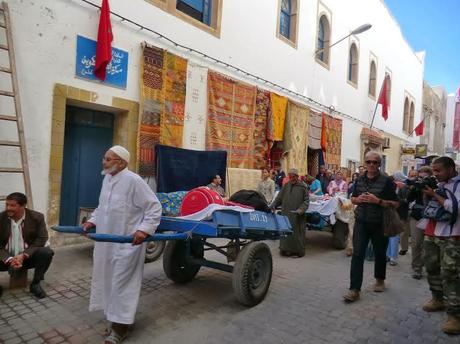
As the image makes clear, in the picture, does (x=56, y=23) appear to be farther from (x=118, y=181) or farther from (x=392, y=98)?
(x=392, y=98)

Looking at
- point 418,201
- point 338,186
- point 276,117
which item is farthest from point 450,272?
point 276,117

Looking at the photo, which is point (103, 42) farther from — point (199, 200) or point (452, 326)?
point (452, 326)

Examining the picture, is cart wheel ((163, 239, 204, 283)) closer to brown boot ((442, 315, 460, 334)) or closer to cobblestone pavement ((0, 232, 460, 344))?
cobblestone pavement ((0, 232, 460, 344))

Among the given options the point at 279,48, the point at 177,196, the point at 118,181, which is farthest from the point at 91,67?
the point at 279,48

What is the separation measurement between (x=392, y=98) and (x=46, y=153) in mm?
20375

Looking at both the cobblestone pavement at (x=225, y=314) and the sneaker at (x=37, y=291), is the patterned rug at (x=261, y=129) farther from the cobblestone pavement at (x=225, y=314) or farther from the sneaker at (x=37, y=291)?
the sneaker at (x=37, y=291)

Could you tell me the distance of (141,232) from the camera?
2928 mm

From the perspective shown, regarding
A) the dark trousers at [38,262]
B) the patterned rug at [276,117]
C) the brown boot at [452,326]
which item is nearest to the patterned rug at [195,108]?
the patterned rug at [276,117]

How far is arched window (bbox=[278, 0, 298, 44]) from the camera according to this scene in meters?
12.1

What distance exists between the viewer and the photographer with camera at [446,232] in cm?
357

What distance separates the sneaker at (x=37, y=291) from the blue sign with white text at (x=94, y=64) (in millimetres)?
3744

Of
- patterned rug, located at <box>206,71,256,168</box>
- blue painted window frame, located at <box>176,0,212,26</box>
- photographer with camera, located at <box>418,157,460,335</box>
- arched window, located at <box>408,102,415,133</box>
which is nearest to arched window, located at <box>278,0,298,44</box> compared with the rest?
patterned rug, located at <box>206,71,256,168</box>

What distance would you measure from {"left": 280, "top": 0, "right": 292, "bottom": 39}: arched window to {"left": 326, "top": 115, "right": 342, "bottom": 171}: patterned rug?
380 centimetres

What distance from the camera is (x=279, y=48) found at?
11.5 meters
